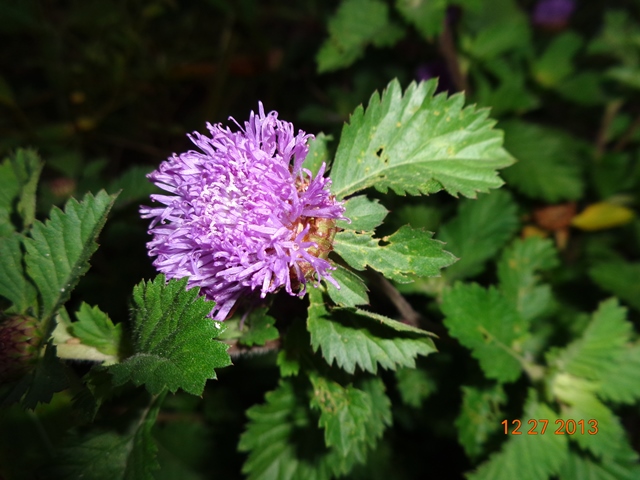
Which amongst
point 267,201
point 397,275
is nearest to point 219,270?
point 267,201

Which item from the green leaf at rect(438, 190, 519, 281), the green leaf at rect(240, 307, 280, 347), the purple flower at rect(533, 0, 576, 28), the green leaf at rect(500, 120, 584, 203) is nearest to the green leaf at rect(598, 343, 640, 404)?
the green leaf at rect(438, 190, 519, 281)

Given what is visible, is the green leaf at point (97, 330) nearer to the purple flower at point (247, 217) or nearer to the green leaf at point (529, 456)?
the purple flower at point (247, 217)

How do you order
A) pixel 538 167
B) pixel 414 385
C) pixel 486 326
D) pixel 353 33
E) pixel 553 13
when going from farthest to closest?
pixel 553 13 → pixel 538 167 → pixel 353 33 → pixel 414 385 → pixel 486 326

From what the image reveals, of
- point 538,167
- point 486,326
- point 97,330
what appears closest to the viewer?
point 97,330

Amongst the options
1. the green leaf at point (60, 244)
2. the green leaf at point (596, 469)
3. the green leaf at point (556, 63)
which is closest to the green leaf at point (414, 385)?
the green leaf at point (596, 469)

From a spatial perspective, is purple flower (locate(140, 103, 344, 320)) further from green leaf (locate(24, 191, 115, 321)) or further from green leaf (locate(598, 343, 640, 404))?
green leaf (locate(598, 343, 640, 404))

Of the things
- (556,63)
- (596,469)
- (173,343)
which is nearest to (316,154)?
(173,343)

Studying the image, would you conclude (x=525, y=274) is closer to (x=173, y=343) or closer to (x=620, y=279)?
(x=620, y=279)
